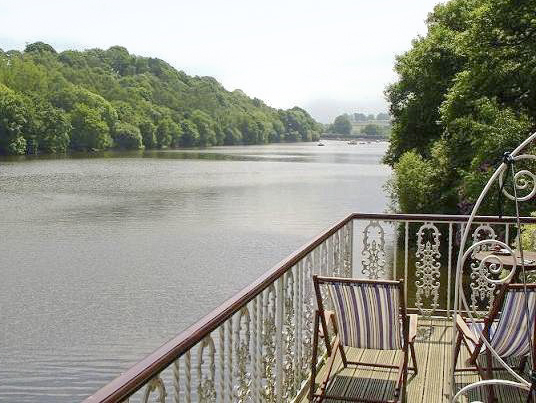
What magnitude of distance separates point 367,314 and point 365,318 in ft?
0.13

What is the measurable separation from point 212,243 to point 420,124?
10542 millimetres

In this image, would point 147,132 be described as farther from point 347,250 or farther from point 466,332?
point 466,332

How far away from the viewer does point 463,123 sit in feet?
65.4

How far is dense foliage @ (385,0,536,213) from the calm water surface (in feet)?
18.2

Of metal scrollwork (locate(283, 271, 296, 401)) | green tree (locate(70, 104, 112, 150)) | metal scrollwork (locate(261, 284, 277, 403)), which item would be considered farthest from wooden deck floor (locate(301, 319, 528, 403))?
green tree (locate(70, 104, 112, 150))

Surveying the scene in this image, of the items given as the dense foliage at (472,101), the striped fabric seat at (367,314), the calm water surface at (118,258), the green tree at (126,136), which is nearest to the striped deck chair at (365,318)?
the striped fabric seat at (367,314)

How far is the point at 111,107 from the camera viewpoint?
4473 inches

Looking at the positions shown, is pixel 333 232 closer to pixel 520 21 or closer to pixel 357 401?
pixel 357 401

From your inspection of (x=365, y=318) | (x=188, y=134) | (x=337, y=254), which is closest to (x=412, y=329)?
(x=365, y=318)

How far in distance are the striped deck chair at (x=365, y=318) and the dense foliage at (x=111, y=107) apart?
87.0m

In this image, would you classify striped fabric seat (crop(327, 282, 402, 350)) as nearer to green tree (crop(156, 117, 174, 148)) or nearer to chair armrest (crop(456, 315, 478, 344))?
chair armrest (crop(456, 315, 478, 344))

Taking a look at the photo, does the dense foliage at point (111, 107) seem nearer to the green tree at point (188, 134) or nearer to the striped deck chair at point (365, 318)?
the green tree at point (188, 134)

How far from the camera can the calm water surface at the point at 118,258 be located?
585 inches

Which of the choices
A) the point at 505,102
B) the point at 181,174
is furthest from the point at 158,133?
the point at 505,102
